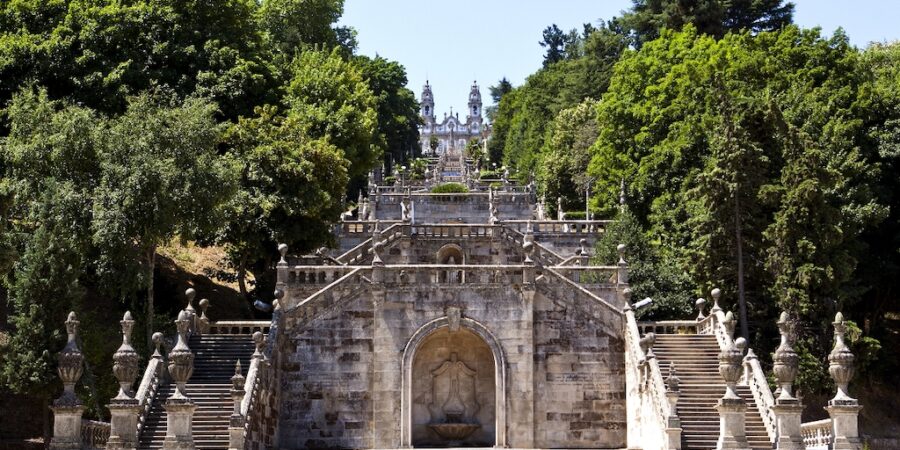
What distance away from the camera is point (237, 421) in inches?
1292

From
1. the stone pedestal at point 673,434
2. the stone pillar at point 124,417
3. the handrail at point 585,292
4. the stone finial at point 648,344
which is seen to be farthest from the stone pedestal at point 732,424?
the stone pillar at point 124,417

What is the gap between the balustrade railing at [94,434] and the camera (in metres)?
30.6

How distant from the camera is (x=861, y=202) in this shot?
1802 inches

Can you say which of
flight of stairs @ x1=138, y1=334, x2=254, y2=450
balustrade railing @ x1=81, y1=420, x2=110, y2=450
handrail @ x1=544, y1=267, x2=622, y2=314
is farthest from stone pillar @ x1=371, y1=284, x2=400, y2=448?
balustrade railing @ x1=81, y1=420, x2=110, y2=450

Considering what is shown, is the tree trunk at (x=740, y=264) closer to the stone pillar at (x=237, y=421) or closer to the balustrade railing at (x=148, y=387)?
the stone pillar at (x=237, y=421)

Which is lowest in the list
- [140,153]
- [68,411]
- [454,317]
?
[68,411]

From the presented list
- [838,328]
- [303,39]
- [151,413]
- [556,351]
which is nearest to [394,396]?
[556,351]

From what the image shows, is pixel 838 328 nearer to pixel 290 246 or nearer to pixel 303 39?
pixel 290 246

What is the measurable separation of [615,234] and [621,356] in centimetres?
805

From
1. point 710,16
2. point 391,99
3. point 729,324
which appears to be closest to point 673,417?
point 729,324

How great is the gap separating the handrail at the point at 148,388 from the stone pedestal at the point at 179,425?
11.6ft

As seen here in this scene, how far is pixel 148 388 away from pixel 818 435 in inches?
665

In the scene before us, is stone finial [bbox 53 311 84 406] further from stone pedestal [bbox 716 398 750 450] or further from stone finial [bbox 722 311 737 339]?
stone finial [bbox 722 311 737 339]

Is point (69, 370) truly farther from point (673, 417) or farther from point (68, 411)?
point (673, 417)
